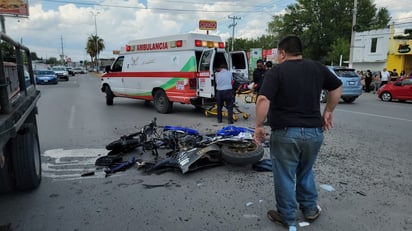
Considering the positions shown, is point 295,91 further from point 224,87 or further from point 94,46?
point 94,46

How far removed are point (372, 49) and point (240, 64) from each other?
104 feet

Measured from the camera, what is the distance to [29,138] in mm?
3584

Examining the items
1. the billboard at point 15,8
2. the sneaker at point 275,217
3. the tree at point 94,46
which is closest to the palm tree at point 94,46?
the tree at point 94,46

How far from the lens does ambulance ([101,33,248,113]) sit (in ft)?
30.5

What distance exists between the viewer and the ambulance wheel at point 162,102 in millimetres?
10430

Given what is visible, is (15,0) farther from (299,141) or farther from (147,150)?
(299,141)

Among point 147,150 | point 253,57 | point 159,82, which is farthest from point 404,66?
point 147,150

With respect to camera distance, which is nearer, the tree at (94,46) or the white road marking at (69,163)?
the white road marking at (69,163)

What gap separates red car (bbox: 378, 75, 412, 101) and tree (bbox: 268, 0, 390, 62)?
3644 centimetres

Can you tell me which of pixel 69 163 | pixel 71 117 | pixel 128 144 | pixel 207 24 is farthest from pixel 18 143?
pixel 207 24

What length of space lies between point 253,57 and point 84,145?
90.6 ft

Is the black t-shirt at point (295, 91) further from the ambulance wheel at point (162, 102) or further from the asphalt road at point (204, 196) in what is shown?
the ambulance wheel at point (162, 102)

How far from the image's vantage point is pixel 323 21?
51.2 meters

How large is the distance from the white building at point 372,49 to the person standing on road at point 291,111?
120ft
